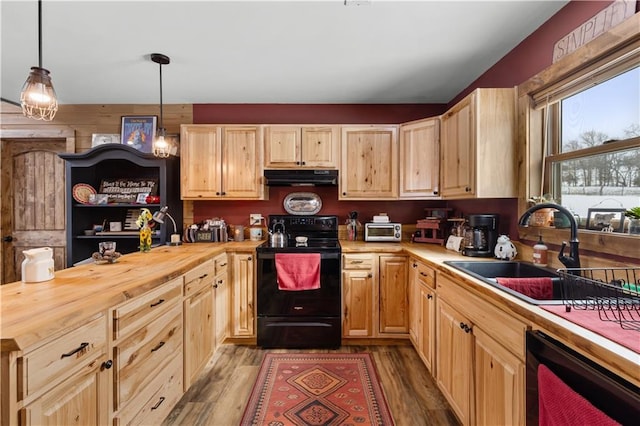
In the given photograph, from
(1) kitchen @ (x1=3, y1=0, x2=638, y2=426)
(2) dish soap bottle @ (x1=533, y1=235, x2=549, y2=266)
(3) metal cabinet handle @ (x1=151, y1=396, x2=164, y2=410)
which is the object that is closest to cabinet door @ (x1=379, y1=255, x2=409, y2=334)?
(1) kitchen @ (x1=3, y1=0, x2=638, y2=426)

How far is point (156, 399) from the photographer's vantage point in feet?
5.13

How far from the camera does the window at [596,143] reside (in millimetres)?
1387

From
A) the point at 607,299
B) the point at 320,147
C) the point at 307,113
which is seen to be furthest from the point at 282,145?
the point at 607,299

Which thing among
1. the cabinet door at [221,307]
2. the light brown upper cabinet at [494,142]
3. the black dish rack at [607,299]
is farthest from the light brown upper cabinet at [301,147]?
the black dish rack at [607,299]

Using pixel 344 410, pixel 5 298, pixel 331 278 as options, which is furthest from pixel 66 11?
pixel 344 410

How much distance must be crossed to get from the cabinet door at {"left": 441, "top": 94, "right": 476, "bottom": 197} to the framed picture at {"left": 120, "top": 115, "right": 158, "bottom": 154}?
10.6 feet

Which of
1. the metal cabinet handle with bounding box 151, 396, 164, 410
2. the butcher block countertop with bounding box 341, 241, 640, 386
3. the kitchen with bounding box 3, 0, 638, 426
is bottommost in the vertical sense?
the metal cabinet handle with bounding box 151, 396, 164, 410

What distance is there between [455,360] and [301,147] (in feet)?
7.61

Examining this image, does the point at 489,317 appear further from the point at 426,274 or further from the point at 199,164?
the point at 199,164

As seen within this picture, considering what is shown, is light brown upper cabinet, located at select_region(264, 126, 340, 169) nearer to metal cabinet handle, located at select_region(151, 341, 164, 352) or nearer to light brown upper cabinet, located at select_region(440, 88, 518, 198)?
light brown upper cabinet, located at select_region(440, 88, 518, 198)

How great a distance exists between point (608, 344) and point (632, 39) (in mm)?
1395

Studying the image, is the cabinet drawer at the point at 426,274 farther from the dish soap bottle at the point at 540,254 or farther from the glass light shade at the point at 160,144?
the glass light shade at the point at 160,144

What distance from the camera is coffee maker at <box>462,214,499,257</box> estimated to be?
210 centimetres

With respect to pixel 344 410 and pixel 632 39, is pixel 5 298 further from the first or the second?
pixel 632 39
